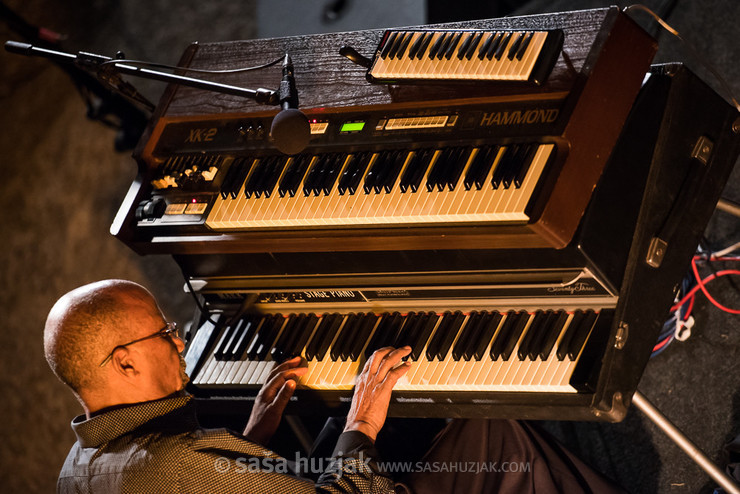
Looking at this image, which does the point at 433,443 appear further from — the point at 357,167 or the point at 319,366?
the point at 357,167

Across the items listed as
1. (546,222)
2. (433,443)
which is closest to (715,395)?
(433,443)

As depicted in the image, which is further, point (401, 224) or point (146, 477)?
point (401, 224)

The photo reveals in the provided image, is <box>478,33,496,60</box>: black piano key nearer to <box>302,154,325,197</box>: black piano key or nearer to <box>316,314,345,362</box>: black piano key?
<box>302,154,325,197</box>: black piano key

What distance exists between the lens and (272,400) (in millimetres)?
2594

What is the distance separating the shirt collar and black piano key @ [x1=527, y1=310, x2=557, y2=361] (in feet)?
3.18

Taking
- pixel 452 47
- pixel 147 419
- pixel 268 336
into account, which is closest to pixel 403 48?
pixel 452 47

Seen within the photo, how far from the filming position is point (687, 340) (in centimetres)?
325

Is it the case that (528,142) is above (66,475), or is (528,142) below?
above

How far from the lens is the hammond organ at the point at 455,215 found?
2156 mm

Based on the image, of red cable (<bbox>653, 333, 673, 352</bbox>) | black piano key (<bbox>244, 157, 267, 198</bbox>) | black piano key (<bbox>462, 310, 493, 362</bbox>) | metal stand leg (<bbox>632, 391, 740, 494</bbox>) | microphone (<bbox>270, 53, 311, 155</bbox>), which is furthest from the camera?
red cable (<bbox>653, 333, 673, 352</bbox>)

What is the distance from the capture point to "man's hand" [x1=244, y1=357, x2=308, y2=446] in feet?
8.39

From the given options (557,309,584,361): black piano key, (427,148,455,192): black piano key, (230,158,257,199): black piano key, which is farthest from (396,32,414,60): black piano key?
(557,309,584,361): black piano key

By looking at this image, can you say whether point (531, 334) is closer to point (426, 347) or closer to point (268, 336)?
point (426, 347)

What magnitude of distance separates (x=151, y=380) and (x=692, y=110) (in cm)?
173
